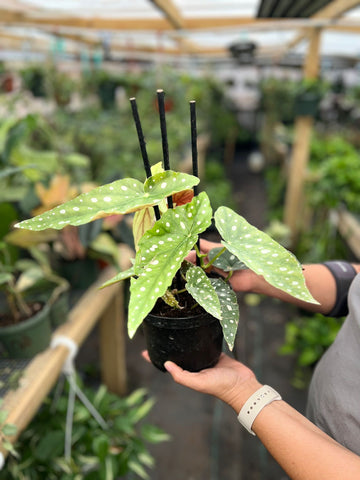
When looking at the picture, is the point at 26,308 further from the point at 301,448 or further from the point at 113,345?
the point at 301,448

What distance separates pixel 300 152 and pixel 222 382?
275cm

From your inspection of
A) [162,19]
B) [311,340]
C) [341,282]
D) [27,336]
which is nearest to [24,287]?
[27,336]

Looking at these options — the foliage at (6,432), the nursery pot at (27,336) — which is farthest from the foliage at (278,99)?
the foliage at (6,432)

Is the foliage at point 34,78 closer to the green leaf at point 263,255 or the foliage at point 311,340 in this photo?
the foliage at point 311,340

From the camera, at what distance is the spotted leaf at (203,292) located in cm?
58

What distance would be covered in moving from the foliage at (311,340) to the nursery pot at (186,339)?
1.53m

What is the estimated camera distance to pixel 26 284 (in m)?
1.27

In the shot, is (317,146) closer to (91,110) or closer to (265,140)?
(91,110)

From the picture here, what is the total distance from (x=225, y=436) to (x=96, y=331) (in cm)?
124

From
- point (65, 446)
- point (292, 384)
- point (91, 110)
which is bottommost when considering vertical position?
point (292, 384)

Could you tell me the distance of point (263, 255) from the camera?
590 millimetres

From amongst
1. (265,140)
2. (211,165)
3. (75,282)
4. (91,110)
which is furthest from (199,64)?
(75,282)

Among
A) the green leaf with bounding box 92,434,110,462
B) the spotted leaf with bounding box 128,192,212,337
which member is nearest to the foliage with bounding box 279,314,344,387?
the green leaf with bounding box 92,434,110,462

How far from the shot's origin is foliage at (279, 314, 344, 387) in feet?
7.01
